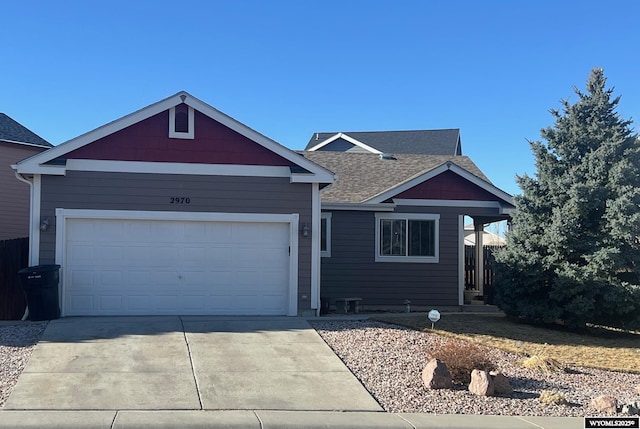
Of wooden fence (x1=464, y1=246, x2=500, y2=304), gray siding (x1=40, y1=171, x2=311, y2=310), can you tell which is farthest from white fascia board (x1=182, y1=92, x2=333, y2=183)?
wooden fence (x1=464, y1=246, x2=500, y2=304)

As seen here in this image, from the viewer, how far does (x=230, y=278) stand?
1284cm

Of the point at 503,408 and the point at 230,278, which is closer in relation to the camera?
the point at 503,408

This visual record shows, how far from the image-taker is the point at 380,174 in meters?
18.5

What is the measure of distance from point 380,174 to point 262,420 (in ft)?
41.2

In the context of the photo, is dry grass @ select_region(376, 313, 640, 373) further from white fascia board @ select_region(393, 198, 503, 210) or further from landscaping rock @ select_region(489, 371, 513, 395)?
white fascia board @ select_region(393, 198, 503, 210)

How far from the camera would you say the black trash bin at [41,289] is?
11430mm

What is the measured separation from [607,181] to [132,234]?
1044 centimetres

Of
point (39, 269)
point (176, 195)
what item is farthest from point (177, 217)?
point (39, 269)

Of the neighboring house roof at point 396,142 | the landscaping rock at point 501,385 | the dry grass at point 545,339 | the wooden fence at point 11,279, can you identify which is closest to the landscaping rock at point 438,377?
the landscaping rock at point 501,385

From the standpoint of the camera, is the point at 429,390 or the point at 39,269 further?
the point at 39,269

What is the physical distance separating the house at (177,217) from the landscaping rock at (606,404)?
21.3 ft

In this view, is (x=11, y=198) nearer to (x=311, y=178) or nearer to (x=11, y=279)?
(x=11, y=279)

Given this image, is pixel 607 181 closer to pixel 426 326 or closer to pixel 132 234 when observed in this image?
pixel 426 326

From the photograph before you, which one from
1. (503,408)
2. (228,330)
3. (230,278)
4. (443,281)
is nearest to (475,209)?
(443,281)
